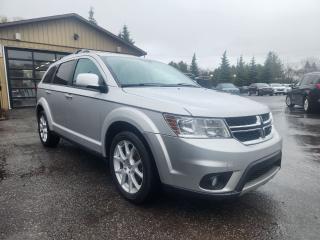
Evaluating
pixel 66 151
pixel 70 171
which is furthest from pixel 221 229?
pixel 66 151

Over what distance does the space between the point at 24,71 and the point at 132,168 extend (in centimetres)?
1208

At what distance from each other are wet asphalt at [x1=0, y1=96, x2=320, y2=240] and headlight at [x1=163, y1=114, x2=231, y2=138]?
2.90 feet

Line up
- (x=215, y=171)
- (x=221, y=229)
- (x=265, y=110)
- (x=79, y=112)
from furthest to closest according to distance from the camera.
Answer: (x=79, y=112), (x=265, y=110), (x=221, y=229), (x=215, y=171)

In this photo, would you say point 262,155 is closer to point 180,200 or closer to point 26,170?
point 180,200

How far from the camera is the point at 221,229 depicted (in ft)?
8.45

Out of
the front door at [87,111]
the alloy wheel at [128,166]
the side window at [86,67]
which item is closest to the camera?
the alloy wheel at [128,166]

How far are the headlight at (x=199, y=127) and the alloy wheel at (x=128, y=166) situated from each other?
60cm

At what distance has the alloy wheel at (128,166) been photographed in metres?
3.00

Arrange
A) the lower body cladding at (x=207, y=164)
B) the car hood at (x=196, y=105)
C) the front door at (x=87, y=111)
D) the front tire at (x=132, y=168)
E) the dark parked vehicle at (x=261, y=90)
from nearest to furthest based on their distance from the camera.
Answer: the lower body cladding at (x=207, y=164), the car hood at (x=196, y=105), the front tire at (x=132, y=168), the front door at (x=87, y=111), the dark parked vehicle at (x=261, y=90)

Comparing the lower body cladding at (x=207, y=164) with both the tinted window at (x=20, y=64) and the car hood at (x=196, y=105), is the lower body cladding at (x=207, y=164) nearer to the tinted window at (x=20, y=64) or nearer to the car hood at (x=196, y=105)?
the car hood at (x=196, y=105)

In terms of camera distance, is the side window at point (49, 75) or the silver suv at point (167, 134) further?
the side window at point (49, 75)

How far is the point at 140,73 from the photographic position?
3867 mm

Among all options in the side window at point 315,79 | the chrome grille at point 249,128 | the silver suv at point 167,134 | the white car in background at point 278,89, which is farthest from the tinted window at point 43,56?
the white car in background at point 278,89

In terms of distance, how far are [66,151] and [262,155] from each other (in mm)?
3795
